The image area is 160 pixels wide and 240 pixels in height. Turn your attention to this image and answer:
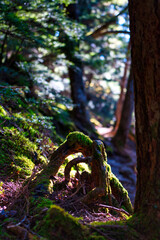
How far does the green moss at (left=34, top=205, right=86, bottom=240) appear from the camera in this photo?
2.03 metres

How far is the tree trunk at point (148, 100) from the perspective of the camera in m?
2.14

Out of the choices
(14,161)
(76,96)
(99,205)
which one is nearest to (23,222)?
(99,205)

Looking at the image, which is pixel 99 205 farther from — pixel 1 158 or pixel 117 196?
pixel 1 158

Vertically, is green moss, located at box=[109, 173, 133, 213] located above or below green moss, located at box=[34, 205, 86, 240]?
above

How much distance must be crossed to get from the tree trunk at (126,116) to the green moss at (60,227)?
10.2 meters

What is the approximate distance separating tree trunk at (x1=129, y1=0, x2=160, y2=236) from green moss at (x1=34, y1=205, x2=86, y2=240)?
76cm

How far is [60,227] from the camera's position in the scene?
2.04 meters

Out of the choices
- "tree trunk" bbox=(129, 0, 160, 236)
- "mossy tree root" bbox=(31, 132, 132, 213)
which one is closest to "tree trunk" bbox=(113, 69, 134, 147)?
"mossy tree root" bbox=(31, 132, 132, 213)

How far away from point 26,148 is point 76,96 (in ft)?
20.4

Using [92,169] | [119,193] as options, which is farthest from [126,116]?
[92,169]

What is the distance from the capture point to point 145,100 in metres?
2.28

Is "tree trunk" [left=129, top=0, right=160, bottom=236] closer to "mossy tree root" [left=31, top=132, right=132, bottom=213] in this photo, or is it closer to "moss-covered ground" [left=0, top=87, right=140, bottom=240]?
"moss-covered ground" [left=0, top=87, right=140, bottom=240]

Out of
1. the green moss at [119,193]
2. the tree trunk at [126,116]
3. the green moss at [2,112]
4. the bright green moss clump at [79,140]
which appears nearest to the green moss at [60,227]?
the green moss at [119,193]

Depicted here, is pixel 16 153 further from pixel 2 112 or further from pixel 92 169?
pixel 92 169
